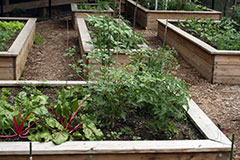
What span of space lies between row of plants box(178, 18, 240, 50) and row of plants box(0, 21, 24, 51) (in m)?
3.51

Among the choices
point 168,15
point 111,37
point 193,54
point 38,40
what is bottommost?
point 38,40

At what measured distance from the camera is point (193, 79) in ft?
19.5

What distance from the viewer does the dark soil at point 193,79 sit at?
445 cm

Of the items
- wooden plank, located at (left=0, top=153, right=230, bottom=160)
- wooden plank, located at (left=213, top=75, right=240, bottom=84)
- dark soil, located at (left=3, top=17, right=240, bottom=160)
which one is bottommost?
dark soil, located at (left=3, top=17, right=240, bottom=160)

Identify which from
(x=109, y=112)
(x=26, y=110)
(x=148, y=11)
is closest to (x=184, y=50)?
(x=148, y=11)

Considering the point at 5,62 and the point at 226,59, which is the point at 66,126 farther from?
the point at 226,59

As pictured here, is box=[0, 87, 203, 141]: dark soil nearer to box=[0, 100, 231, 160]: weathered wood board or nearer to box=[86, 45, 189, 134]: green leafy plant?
box=[86, 45, 189, 134]: green leafy plant

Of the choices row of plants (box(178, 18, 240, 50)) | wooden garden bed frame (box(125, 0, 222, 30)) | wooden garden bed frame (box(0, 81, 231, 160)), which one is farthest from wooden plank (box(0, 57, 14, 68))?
wooden garden bed frame (box(125, 0, 222, 30))

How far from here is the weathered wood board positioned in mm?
2676

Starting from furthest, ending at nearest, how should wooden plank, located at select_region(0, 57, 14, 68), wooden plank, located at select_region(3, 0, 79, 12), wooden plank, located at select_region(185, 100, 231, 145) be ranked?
wooden plank, located at select_region(3, 0, 79, 12)
wooden plank, located at select_region(0, 57, 14, 68)
wooden plank, located at select_region(185, 100, 231, 145)

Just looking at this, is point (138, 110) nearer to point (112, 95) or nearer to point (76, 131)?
point (112, 95)

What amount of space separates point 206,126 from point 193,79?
9.17 ft

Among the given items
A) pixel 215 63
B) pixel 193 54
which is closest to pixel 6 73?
pixel 215 63

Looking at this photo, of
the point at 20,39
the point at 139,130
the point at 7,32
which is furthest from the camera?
the point at 7,32
